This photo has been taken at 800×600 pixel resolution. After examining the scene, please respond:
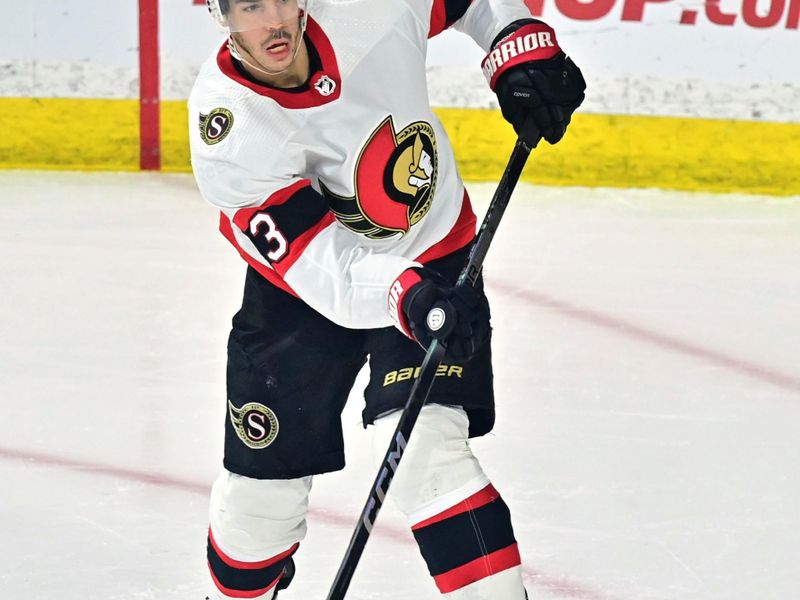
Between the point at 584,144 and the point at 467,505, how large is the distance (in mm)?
3007

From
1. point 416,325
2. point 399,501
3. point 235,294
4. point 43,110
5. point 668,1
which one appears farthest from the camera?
point 43,110

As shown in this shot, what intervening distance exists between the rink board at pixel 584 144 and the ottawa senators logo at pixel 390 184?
279 centimetres

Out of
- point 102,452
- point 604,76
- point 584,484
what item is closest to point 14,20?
A: point 604,76

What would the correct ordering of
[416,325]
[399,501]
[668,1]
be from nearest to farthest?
[416,325] → [399,501] → [668,1]

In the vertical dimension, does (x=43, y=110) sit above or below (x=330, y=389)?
below

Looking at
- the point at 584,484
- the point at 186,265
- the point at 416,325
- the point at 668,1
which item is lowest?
the point at 186,265

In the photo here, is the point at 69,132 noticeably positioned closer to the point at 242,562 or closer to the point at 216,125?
the point at 242,562

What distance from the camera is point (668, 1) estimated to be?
460cm

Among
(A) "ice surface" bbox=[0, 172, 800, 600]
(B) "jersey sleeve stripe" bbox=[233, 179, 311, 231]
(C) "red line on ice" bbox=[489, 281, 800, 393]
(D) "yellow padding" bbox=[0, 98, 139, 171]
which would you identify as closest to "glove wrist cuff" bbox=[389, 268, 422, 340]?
(B) "jersey sleeve stripe" bbox=[233, 179, 311, 231]

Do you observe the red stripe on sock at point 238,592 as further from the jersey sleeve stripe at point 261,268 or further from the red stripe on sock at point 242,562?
the jersey sleeve stripe at point 261,268

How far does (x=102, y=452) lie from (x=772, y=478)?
124 cm

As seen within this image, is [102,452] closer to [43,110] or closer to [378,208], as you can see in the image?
[378,208]

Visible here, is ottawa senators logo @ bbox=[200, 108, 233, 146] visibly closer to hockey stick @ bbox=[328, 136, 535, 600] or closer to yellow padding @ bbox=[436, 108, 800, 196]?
hockey stick @ bbox=[328, 136, 535, 600]

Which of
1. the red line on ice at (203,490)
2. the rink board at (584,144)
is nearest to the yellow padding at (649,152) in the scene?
the rink board at (584,144)
